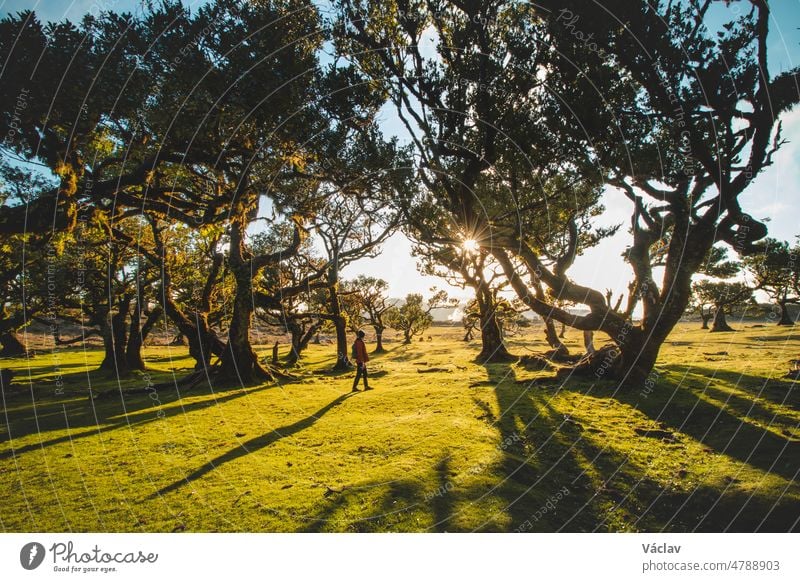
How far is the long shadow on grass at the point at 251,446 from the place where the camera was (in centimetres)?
758

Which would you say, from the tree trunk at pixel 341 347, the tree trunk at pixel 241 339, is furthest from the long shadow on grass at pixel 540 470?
the tree trunk at pixel 341 347

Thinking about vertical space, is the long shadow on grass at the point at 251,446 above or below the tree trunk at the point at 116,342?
below

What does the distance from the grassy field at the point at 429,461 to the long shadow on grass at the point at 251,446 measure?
6 cm

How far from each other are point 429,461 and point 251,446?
521cm

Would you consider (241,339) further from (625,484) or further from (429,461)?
(625,484)

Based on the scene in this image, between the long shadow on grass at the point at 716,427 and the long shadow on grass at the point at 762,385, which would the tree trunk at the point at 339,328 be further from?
the long shadow on grass at the point at 762,385

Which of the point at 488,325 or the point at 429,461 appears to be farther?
the point at 488,325

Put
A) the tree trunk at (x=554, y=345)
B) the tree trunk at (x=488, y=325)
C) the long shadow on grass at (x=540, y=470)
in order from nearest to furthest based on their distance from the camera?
the long shadow on grass at (x=540, y=470)
the tree trunk at (x=554, y=345)
the tree trunk at (x=488, y=325)

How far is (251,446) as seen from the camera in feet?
33.3

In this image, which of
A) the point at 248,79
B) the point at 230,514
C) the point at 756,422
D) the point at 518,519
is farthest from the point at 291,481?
the point at 756,422

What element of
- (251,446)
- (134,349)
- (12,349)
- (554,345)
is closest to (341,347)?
(134,349)

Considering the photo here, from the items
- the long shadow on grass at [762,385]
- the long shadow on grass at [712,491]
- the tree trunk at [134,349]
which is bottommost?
the long shadow on grass at [712,491]

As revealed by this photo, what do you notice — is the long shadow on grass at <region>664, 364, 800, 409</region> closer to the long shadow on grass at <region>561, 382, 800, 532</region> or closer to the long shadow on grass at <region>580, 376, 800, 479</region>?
the long shadow on grass at <region>580, 376, 800, 479</region>

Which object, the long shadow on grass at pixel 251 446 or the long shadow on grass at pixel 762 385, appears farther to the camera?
the long shadow on grass at pixel 762 385
